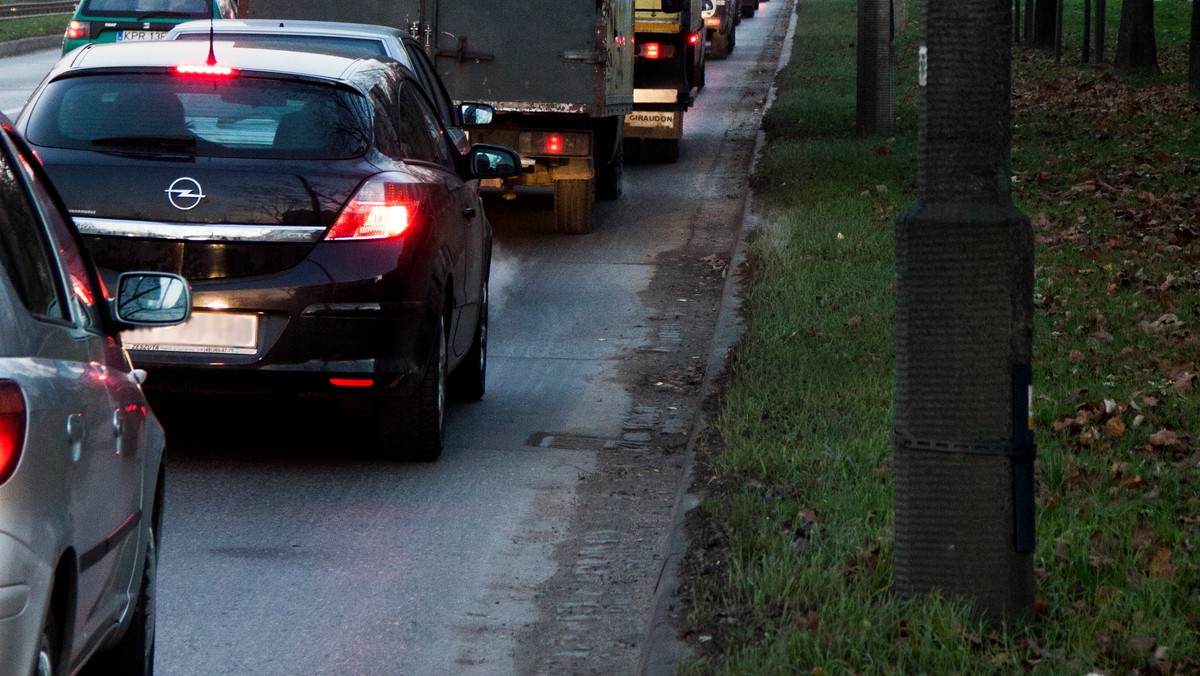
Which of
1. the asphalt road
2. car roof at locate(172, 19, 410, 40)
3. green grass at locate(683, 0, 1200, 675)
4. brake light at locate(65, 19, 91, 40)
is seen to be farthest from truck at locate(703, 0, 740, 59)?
the asphalt road

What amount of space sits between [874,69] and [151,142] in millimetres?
13764

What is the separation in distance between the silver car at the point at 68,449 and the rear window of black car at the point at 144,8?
1704 centimetres

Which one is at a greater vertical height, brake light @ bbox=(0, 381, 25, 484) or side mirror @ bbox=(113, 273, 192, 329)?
brake light @ bbox=(0, 381, 25, 484)

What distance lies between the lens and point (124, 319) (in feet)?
14.1

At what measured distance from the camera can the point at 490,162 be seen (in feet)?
29.5

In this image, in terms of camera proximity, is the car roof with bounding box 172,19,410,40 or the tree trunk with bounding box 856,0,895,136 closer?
the car roof with bounding box 172,19,410,40

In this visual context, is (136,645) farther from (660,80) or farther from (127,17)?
(127,17)

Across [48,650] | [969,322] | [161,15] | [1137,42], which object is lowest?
[1137,42]

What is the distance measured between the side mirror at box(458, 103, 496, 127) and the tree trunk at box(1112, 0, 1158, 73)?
19.9 metres

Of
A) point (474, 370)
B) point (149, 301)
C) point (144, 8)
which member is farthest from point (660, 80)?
point (149, 301)

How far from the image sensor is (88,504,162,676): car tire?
171 inches

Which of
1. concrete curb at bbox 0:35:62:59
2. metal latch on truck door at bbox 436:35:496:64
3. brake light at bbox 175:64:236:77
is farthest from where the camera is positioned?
concrete curb at bbox 0:35:62:59

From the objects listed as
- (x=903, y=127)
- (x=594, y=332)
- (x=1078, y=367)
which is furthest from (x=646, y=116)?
(x=1078, y=367)

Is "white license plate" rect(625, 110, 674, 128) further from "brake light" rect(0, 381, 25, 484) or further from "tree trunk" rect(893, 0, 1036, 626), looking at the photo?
"brake light" rect(0, 381, 25, 484)
